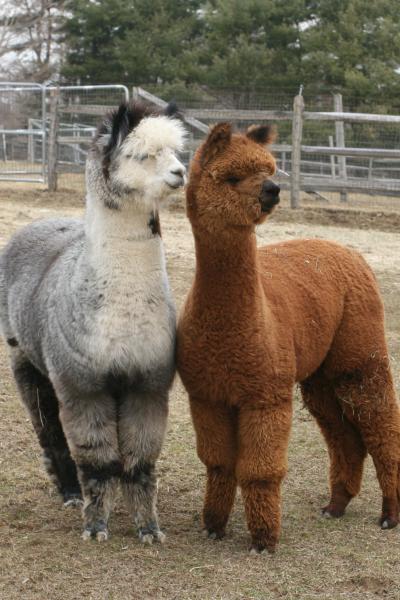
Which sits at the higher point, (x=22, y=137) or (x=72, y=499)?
(x=22, y=137)

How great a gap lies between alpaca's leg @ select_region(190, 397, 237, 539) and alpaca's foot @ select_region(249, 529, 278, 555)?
0.79 feet

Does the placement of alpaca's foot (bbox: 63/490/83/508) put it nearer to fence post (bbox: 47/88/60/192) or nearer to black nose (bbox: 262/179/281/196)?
black nose (bbox: 262/179/281/196)

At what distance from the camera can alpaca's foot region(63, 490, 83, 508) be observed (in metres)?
4.33

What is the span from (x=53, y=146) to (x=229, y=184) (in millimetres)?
13116

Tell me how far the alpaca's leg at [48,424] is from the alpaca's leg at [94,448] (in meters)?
0.53

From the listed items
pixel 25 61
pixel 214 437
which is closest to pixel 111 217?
pixel 214 437

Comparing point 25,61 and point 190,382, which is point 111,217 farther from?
point 25,61

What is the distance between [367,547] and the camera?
3.87 meters

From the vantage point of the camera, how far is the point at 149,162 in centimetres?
347

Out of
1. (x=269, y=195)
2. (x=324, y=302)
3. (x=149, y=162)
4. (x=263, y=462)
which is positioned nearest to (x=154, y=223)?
(x=149, y=162)

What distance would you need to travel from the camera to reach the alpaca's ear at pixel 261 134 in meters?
3.60

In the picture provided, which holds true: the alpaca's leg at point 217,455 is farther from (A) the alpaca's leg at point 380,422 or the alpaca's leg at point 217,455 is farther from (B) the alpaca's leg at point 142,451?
(A) the alpaca's leg at point 380,422

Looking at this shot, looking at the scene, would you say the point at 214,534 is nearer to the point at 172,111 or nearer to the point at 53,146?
the point at 172,111

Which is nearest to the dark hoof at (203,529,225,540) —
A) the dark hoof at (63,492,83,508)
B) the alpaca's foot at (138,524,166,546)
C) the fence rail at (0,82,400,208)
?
the alpaca's foot at (138,524,166,546)
